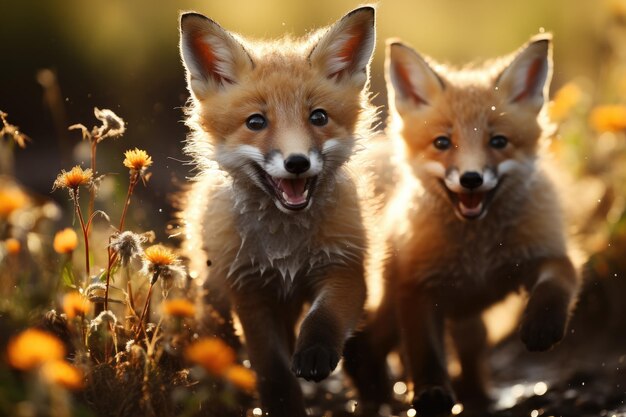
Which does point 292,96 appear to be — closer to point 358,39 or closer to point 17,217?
point 358,39

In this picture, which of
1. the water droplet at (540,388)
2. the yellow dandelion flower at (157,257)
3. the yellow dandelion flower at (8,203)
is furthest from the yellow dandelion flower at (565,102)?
the yellow dandelion flower at (8,203)

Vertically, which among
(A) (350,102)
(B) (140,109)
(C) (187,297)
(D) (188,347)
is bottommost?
(D) (188,347)

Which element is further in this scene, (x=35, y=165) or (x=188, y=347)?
(x=35, y=165)

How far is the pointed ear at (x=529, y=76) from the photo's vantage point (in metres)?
3.41

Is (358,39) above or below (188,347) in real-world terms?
above

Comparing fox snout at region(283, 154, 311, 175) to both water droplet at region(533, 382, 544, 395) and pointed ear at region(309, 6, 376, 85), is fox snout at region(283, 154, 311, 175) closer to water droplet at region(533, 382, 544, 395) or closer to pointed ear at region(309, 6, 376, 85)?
pointed ear at region(309, 6, 376, 85)

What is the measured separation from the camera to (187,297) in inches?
122

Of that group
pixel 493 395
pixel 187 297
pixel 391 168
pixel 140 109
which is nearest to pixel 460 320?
pixel 493 395

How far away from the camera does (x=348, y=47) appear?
2926 millimetres

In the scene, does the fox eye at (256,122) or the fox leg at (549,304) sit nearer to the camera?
the fox eye at (256,122)

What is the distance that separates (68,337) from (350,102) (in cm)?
120

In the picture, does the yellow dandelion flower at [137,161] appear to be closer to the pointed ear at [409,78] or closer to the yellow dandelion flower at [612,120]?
the pointed ear at [409,78]

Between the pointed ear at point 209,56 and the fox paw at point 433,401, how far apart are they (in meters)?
1.29

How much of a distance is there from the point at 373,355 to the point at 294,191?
1.23 m
